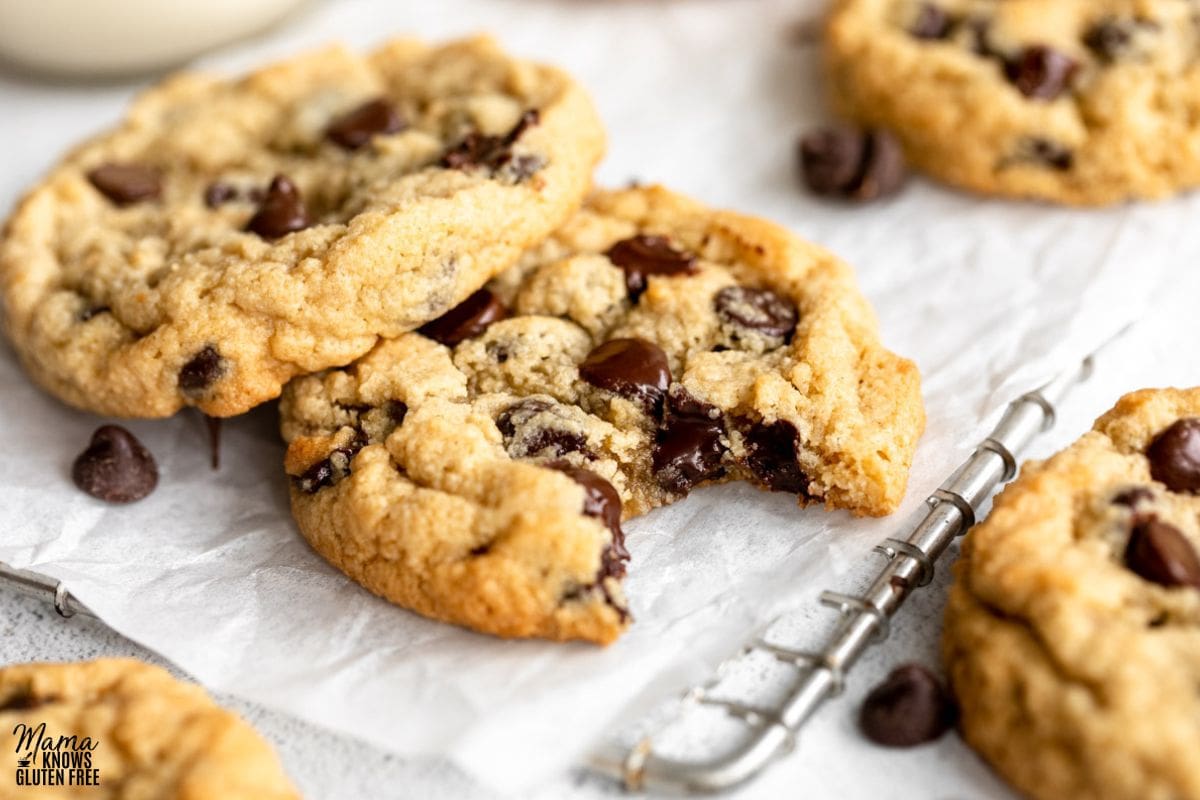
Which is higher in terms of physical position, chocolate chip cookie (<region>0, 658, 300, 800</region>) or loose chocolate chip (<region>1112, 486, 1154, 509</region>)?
loose chocolate chip (<region>1112, 486, 1154, 509</region>)

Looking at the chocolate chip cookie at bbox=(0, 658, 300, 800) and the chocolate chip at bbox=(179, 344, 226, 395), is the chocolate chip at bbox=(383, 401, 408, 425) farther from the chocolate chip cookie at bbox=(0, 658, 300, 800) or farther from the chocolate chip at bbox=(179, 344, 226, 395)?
the chocolate chip cookie at bbox=(0, 658, 300, 800)

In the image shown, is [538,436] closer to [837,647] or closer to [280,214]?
[837,647]

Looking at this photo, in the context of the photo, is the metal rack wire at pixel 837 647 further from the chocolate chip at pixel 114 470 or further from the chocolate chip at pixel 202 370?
the chocolate chip at pixel 114 470

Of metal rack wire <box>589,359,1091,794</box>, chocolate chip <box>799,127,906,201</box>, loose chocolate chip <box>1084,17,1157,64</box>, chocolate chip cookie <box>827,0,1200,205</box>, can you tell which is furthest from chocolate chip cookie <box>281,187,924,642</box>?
loose chocolate chip <box>1084,17,1157,64</box>

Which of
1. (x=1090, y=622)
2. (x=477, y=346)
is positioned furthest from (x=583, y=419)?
(x=1090, y=622)

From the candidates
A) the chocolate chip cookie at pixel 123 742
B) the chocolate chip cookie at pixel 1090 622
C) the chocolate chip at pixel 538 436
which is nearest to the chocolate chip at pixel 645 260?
the chocolate chip at pixel 538 436

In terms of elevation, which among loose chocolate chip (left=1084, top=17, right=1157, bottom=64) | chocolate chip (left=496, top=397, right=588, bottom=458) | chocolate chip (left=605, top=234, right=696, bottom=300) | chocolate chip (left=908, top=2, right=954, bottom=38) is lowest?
chocolate chip (left=496, top=397, right=588, bottom=458)

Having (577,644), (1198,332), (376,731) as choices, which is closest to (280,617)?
(376,731)
